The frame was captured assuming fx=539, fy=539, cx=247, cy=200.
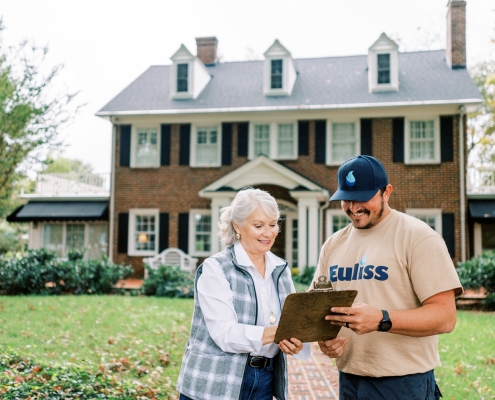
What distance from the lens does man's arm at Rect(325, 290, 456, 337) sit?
2.29 m

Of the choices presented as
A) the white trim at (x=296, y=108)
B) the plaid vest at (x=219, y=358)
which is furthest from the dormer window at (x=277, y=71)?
the plaid vest at (x=219, y=358)

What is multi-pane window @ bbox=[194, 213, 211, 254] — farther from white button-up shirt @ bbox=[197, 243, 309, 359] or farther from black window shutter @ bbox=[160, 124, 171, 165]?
white button-up shirt @ bbox=[197, 243, 309, 359]

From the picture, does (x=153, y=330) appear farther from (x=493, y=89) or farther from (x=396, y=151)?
(x=493, y=89)

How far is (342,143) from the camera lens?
56.5 feet

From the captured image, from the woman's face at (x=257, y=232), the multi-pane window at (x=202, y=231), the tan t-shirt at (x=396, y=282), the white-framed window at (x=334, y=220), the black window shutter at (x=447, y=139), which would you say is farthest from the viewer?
the multi-pane window at (x=202, y=231)

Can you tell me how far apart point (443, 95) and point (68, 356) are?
13.7 m

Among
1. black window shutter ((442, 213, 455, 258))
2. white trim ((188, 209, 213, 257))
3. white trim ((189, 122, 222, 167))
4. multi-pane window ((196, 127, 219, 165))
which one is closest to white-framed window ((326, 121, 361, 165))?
black window shutter ((442, 213, 455, 258))

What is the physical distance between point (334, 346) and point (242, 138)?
50.5 ft

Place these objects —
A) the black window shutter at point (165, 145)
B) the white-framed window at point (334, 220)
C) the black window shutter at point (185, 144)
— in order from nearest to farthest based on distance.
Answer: the white-framed window at point (334, 220) < the black window shutter at point (185, 144) < the black window shutter at point (165, 145)

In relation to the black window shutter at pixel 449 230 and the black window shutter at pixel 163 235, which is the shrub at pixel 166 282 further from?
the black window shutter at pixel 449 230

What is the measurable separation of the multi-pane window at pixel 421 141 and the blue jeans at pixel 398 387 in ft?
49.1

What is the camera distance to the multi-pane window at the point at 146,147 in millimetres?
18406

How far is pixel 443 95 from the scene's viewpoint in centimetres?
1642

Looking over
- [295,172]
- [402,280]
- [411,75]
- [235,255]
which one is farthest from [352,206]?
[411,75]
